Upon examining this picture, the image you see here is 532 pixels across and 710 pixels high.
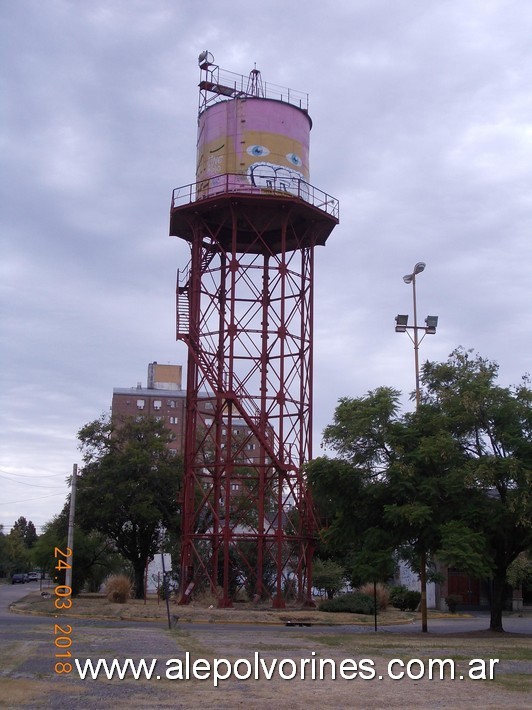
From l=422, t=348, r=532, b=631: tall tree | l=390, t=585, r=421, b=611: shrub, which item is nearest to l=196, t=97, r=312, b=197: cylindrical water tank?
l=422, t=348, r=532, b=631: tall tree

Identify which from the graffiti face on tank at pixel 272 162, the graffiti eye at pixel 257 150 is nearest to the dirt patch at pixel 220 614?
the graffiti face on tank at pixel 272 162

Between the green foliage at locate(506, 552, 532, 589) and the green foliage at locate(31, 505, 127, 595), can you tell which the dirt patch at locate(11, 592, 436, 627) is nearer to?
the green foliage at locate(506, 552, 532, 589)

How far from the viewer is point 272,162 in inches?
1582

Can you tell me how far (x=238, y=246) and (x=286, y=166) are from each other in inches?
189

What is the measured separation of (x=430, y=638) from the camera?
25.5 m

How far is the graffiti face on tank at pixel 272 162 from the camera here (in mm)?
39656

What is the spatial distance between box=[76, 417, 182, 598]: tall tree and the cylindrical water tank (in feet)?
49.2

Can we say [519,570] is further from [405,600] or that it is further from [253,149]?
[253,149]

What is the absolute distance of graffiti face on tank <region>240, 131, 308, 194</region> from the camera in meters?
39.7

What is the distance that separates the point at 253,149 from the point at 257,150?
190 millimetres

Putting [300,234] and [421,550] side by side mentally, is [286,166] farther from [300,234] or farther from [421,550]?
[421,550]

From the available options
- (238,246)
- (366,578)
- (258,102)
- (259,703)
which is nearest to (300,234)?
(238,246)

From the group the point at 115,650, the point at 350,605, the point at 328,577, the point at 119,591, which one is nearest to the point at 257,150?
the point at 350,605

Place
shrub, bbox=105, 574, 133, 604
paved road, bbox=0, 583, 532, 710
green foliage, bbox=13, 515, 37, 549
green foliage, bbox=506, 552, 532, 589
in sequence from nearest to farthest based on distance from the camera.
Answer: paved road, bbox=0, 583, 532, 710 → shrub, bbox=105, 574, 133, 604 → green foliage, bbox=506, 552, 532, 589 → green foliage, bbox=13, 515, 37, 549
